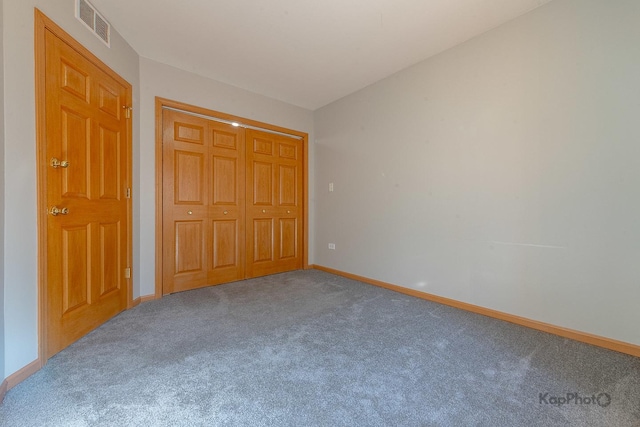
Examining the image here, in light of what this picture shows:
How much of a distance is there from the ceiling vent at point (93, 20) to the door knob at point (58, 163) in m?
1.08

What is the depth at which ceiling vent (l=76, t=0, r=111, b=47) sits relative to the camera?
192 cm

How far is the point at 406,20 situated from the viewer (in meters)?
2.19

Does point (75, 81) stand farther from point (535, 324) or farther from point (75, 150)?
point (535, 324)

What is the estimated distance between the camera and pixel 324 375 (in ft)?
4.91

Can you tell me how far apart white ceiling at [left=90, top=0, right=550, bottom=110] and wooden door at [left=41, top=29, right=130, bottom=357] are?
62 centimetres

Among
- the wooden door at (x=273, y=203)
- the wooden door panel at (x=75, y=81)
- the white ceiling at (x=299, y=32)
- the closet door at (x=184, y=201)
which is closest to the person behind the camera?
the wooden door panel at (x=75, y=81)

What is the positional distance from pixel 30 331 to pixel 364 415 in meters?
1.93

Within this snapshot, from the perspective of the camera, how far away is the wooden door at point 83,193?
66.1 inches

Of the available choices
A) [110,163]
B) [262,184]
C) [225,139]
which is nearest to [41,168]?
[110,163]

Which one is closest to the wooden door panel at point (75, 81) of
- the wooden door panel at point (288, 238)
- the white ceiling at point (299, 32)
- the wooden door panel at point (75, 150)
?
the wooden door panel at point (75, 150)

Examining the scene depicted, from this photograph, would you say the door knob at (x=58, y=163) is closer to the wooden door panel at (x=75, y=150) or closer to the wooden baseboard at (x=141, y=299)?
the wooden door panel at (x=75, y=150)

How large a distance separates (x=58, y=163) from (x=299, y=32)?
82.9 inches

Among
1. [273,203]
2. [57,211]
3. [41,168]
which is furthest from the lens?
[273,203]

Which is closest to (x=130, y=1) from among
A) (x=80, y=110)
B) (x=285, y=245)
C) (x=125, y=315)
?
(x=80, y=110)
